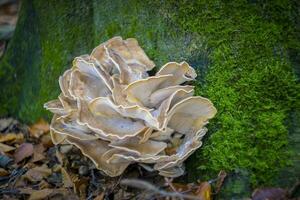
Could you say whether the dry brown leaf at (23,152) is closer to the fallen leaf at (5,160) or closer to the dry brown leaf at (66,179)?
the fallen leaf at (5,160)

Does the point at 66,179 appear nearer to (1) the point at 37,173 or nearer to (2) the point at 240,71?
(1) the point at 37,173

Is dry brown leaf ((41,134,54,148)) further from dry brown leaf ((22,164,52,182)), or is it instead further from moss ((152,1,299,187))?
moss ((152,1,299,187))

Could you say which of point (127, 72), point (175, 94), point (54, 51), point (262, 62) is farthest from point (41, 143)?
point (262, 62)

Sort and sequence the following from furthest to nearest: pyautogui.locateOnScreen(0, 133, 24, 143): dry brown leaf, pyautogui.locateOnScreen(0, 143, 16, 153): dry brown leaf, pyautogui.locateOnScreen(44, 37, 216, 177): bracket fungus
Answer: pyautogui.locateOnScreen(0, 133, 24, 143): dry brown leaf → pyautogui.locateOnScreen(0, 143, 16, 153): dry brown leaf → pyautogui.locateOnScreen(44, 37, 216, 177): bracket fungus

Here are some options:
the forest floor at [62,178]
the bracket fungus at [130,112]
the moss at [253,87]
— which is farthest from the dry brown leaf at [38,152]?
the moss at [253,87]

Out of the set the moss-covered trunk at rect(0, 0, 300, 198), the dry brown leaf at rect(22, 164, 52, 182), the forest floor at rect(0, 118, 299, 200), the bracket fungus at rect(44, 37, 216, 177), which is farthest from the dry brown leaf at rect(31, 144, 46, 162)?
the moss-covered trunk at rect(0, 0, 300, 198)

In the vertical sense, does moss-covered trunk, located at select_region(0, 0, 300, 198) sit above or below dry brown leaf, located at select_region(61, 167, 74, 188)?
above
